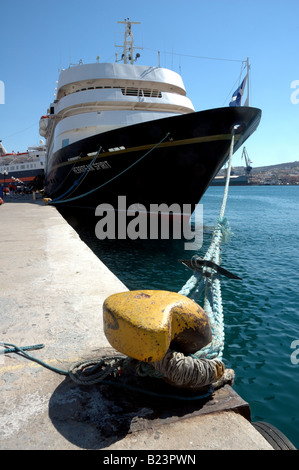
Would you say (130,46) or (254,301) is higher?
(130,46)

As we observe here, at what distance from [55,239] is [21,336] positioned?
441 cm

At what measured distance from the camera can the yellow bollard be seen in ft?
5.68

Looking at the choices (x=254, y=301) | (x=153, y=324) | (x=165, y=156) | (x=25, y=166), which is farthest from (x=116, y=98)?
(x=25, y=166)

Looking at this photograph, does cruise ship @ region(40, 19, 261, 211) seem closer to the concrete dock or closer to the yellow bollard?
the concrete dock

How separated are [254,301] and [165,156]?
7105 mm

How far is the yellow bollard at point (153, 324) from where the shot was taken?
1.73 metres

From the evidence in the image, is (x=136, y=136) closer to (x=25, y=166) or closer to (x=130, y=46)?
(x=130, y=46)

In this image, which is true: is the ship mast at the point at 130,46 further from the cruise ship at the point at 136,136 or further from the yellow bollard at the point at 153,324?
the yellow bollard at the point at 153,324

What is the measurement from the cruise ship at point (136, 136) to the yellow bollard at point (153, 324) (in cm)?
963

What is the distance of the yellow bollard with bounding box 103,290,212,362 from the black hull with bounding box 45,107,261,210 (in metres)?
9.82

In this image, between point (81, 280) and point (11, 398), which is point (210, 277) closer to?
point (81, 280)

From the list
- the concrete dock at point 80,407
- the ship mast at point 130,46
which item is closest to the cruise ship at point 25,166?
the ship mast at point 130,46

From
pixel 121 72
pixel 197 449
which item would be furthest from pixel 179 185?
pixel 197 449

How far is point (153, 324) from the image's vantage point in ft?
5.70
